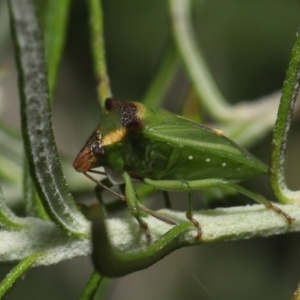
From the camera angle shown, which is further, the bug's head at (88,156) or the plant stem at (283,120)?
the bug's head at (88,156)

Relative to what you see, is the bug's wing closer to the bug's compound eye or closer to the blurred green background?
the bug's compound eye

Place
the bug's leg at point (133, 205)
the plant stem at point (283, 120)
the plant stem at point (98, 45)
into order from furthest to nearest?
1. the plant stem at point (98, 45)
2. the bug's leg at point (133, 205)
3. the plant stem at point (283, 120)

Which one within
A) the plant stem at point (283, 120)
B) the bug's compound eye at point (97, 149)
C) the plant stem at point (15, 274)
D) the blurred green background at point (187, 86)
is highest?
the plant stem at point (283, 120)

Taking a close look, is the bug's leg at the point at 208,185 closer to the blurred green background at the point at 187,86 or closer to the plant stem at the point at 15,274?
the plant stem at the point at 15,274

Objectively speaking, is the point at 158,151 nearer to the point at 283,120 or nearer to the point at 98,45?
the point at 98,45

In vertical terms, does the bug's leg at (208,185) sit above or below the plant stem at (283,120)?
below

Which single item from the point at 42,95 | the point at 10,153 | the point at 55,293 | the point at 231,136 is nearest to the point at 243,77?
the point at 55,293

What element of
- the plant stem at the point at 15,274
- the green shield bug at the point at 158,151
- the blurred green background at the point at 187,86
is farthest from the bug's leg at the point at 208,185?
the blurred green background at the point at 187,86

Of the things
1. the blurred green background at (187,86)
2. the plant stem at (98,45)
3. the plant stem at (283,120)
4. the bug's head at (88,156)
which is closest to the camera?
the plant stem at (283,120)
